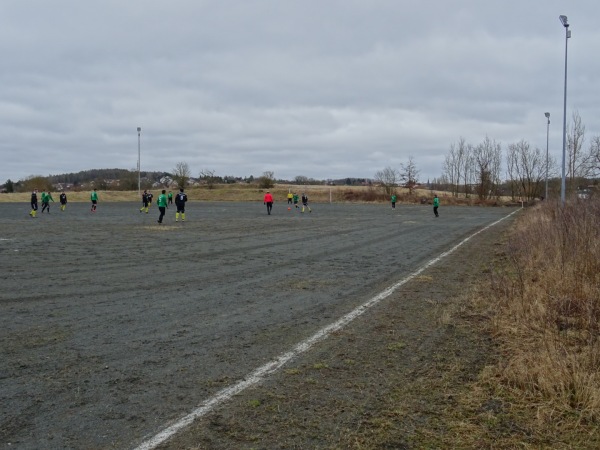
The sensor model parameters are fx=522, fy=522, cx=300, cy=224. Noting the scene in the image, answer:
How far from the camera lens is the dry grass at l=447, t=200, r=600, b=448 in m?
3.76

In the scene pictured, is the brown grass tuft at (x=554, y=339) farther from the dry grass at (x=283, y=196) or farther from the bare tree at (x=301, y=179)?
the bare tree at (x=301, y=179)

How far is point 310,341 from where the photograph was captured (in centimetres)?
613

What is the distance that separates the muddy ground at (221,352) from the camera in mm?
3875

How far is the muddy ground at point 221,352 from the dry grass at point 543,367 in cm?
34

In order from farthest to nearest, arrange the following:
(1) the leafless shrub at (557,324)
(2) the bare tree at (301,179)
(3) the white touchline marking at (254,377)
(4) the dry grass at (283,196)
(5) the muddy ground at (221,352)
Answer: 1. (2) the bare tree at (301,179)
2. (4) the dry grass at (283,196)
3. (1) the leafless shrub at (557,324)
4. (5) the muddy ground at (221,352)
5. (3) the white touchline marking at (254,377)

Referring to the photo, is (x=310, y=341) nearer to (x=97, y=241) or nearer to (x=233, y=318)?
(x=233, y=318)

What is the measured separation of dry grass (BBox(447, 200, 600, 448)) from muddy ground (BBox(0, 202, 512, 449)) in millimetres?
336

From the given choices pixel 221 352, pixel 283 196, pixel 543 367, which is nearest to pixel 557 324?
pixel 543 367

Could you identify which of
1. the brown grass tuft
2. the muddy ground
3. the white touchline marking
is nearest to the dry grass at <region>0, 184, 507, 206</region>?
the brown grass tuft

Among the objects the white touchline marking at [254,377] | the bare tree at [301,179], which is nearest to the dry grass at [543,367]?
the white touchline marking at [254,377]

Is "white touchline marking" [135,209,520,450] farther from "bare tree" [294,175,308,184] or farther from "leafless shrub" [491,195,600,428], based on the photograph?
"bare tree" [294,175,308,184]

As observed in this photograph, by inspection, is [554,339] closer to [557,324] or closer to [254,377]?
[557,324]

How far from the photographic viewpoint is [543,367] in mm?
4605

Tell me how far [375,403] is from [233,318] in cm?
336
